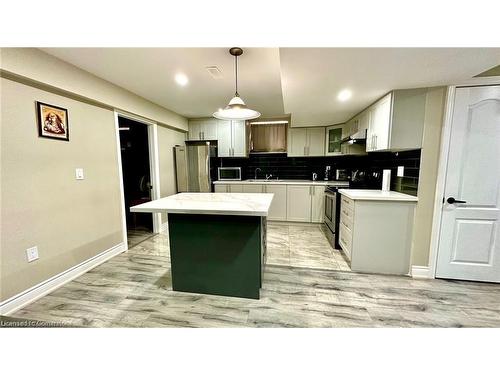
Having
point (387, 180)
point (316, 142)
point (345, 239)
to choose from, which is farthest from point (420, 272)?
point (316, 142)

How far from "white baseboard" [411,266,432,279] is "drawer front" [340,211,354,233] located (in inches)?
29.0

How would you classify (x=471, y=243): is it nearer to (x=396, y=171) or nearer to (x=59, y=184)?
(x=396, y=171)

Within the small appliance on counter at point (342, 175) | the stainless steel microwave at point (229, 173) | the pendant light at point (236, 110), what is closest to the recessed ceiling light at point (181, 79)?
the pendant light at point (236, 110)

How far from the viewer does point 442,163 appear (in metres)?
2.06

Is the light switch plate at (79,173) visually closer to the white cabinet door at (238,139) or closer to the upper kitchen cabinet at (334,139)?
the white cabinet door at (238,139)

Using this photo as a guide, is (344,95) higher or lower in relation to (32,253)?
higher

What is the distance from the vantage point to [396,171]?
262 cm

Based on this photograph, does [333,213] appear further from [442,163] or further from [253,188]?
[253,188]

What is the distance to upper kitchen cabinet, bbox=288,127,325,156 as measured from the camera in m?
4.27

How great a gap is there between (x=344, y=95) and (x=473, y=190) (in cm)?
163

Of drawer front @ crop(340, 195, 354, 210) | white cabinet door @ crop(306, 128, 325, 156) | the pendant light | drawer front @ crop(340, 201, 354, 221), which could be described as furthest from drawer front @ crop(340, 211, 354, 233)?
white cabinet door @ crop(306, 128, 325, 156)

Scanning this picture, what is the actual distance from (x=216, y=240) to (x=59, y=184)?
174cm

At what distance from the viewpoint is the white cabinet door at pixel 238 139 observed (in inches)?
170
